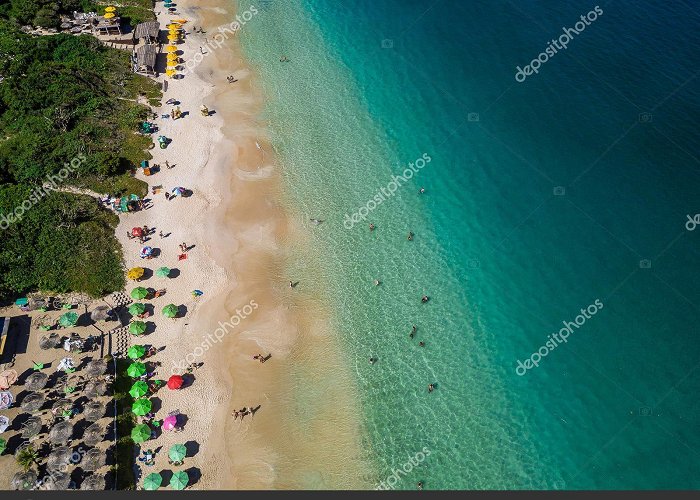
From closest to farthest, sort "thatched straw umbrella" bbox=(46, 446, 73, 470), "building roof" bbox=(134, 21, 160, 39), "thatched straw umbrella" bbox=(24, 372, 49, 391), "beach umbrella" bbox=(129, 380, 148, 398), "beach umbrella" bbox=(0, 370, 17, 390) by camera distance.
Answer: "thatched straw umbrella" bbox=(46, 446, 73, 470) < "beach umbrella" bbox=(0, 370, 17, 390) < "thatched straw umbrella" bbox=(24, 372, 49, 391) < "beach umbrella" bbox=(129, 380, 148, 398) < "building roof" bbox=(134, 21, 160, 39)

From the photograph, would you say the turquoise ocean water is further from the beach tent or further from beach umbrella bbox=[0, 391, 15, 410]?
beach umbrella bbox=[0, 391, 15, 410]

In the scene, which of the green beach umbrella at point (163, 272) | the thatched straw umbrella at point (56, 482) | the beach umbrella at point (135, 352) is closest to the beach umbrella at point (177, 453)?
the thatched straw umbrella at point (56, 482)

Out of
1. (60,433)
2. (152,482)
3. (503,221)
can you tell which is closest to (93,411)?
(60,433)

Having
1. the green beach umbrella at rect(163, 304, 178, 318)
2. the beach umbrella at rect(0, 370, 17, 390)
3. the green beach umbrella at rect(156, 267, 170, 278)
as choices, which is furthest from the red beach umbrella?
the beach umbrella at rect(0, 370, 17, 390)

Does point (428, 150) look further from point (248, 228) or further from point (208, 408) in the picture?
point (208, 408)

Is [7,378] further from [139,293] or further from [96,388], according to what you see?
[139,293]

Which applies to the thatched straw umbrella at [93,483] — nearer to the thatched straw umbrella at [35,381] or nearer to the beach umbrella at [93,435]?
the beach umbrella at [93,435]

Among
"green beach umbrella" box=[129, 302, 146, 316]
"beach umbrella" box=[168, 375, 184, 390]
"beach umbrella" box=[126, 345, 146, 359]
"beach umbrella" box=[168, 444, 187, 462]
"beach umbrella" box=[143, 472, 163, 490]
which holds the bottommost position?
"beach umbrella" box=[143, 472, 163, 490]
